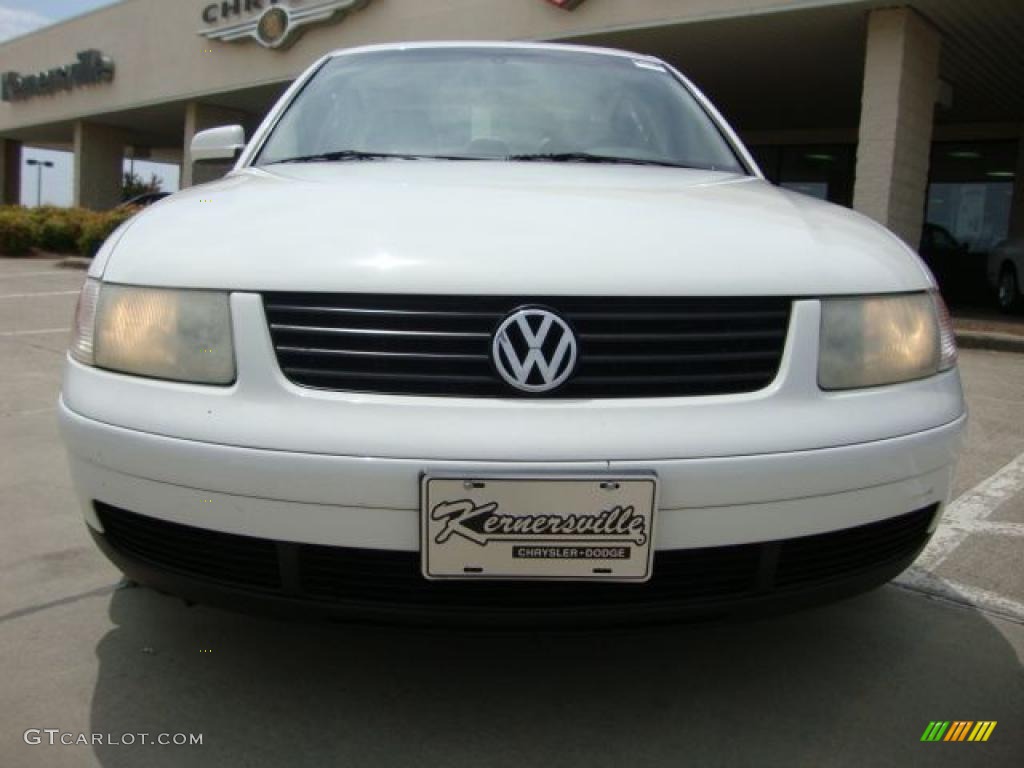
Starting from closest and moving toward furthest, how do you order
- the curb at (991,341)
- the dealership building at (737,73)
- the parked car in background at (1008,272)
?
the curb at (991,341)
the dealership building at (737,73)
the parked car in background at (1008,272)

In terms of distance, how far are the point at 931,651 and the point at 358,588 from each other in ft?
4.72

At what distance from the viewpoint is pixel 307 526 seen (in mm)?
1597

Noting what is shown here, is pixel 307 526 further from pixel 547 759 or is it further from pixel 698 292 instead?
pixel 698 292

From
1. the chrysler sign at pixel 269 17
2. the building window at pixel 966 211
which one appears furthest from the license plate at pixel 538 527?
the building window at pixel 966 211

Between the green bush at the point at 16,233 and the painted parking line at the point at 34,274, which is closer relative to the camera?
the painted parking line at the point at 34,274

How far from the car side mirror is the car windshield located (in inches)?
6.8

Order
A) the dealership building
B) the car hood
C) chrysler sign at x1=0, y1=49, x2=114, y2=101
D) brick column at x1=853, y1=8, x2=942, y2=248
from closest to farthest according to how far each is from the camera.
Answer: the car hood, brick column at x1=853, y1=8, x2=942, y2=248, the dealership building, chrysler sign at x1=0, y1=49, x2=114, y2=101

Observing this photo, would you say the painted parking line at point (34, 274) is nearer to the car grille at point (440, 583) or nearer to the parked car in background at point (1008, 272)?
the car grille at point (440, 583)

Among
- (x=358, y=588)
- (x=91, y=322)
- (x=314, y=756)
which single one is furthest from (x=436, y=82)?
(x=314, y=756)

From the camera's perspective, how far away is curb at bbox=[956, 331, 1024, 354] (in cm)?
782

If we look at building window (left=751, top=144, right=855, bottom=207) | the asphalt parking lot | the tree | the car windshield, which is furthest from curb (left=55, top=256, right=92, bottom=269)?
the tree

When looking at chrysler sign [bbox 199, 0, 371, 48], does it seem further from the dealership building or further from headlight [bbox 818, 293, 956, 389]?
headlight [bbox 818, 293, 956, 389]

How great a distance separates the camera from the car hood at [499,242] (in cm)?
164
